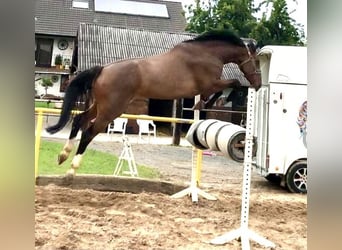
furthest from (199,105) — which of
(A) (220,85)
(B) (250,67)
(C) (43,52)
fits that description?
(C) (43,52)

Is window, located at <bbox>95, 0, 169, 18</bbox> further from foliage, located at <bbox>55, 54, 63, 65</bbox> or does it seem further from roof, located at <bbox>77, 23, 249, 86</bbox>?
foliage, located at <bbox>55, 54, 63, 65</bbox>

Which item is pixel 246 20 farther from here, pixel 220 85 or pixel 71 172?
pixel 71 172

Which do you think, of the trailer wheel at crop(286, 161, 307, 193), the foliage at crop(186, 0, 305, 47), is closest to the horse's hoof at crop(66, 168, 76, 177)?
the foliage at crop(186, 0, 305, 47)

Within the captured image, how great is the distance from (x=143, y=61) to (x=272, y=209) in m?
1.24

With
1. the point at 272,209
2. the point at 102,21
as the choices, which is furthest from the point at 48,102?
the point at 272,209

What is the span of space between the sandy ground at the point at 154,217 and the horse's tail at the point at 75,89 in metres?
0.32

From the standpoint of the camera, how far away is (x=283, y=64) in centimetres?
→ 297

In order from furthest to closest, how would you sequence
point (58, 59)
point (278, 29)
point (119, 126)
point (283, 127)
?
→ point (283, 127), point (119, 126), point (278, 29), point (58, 59)

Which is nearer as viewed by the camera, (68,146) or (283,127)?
(68,146)

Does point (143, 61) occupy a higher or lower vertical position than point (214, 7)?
lower

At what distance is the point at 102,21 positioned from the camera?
215 centimetres

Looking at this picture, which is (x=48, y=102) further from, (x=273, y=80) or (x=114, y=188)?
(x=273, y=80)

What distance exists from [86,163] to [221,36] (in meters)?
1.16
